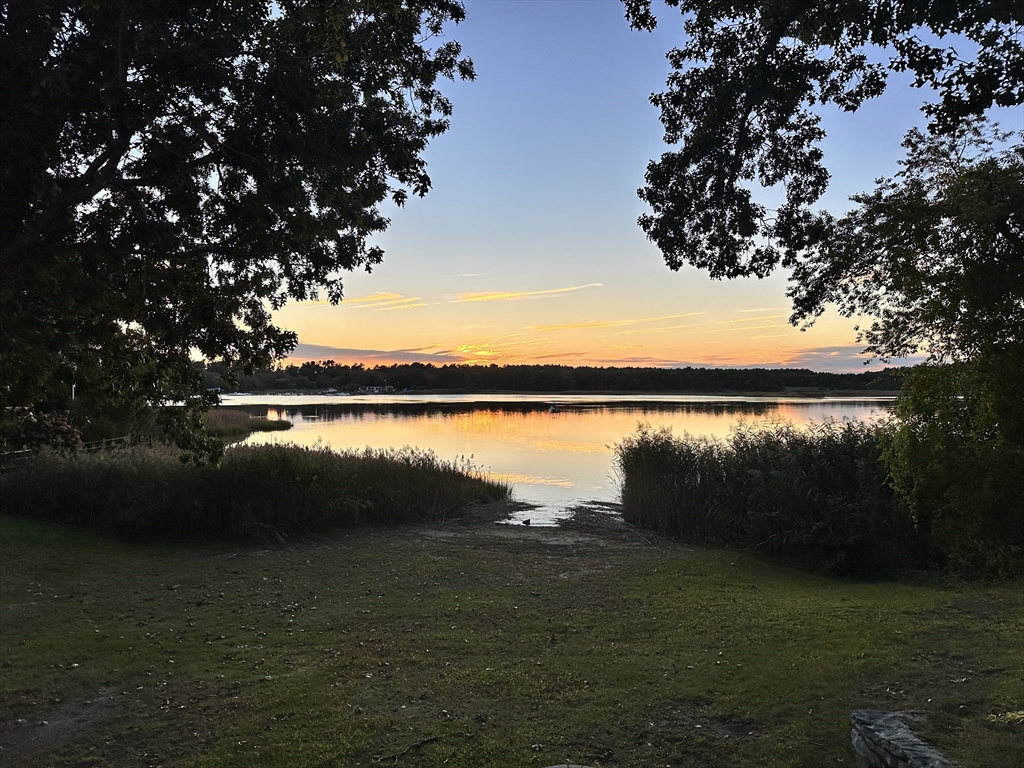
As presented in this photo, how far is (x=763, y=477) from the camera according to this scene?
1579cm

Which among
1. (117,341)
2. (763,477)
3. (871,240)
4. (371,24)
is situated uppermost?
(371,24)

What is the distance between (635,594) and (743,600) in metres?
1.50

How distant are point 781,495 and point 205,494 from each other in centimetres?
1176

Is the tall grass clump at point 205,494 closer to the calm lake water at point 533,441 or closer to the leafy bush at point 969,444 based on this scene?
the calm lake water at point 533,441

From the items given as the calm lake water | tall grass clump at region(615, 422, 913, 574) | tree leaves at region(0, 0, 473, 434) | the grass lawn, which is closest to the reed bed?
the calm lake water

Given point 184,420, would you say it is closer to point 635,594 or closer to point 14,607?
point 14,607

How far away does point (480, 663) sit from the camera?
7.53 metres

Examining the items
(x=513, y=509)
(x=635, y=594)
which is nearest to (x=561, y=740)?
(x=635, y=594)

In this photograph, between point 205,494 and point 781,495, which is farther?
point 205,494

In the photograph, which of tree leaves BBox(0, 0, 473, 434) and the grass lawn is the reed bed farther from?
tree leaves BBox(0, 0, 473, 434)

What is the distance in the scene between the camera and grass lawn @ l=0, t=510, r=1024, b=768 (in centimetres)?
564

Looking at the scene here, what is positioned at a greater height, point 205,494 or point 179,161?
point 179,161

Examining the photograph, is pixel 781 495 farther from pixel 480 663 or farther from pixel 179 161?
pixel 179 161

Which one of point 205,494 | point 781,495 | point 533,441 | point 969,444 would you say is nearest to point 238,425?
point 533,441
